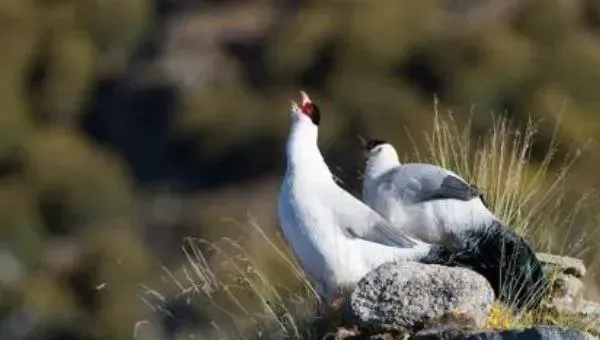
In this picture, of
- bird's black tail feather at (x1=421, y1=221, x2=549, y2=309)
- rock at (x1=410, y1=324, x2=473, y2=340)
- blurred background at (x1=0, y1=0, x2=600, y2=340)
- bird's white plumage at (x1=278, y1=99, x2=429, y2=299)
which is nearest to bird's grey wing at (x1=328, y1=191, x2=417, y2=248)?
bird's white plumage at (x1=278, y1=99, x2=429, y2=299)

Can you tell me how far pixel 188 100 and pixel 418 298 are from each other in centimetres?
3315

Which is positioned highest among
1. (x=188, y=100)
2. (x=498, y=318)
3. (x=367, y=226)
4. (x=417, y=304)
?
(x=367, y=226)

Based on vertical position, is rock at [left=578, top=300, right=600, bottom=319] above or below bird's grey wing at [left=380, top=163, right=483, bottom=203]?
below

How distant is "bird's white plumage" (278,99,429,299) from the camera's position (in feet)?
27.5

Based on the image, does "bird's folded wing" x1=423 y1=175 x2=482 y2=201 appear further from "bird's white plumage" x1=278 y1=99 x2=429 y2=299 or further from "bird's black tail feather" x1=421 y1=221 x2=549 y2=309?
"bird's white plumage" x1=278 y1=99 x2=429 y2=299

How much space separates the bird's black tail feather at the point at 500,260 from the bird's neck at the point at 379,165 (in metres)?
0.54

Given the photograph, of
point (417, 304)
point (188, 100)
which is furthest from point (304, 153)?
point (188, 100)

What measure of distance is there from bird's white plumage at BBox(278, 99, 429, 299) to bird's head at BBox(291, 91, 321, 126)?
0.15 metres

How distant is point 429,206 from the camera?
28.2 ft

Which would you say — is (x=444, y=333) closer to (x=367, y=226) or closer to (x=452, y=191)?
(x=367, y=226)

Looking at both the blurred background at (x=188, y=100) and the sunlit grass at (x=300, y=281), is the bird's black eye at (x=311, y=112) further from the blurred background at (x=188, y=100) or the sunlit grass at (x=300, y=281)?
the blurred background at (x=188, y=100)

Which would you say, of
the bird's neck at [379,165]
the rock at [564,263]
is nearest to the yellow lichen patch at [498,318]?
the rock at [564,263]

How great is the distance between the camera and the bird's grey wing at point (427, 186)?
8586 mm

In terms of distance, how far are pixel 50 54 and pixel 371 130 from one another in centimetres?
1299
